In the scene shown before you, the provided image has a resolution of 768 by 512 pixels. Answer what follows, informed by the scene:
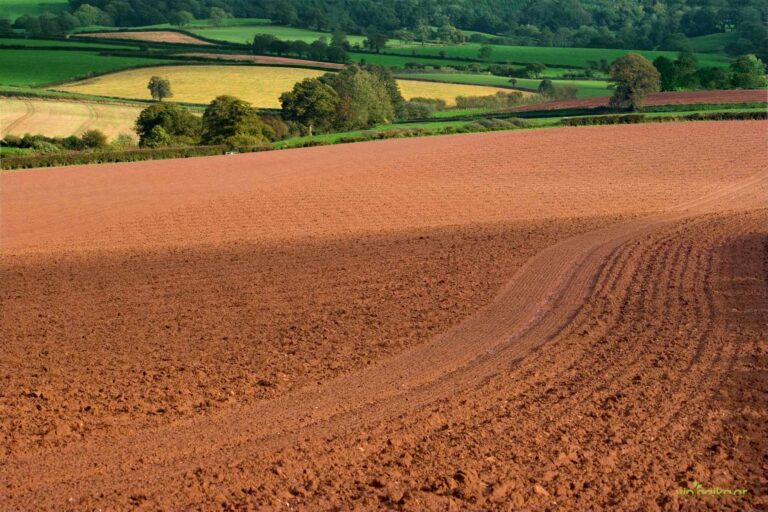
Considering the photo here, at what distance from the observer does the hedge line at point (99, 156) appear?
5681cm

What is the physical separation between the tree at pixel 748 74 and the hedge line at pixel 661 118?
24371 millimetres

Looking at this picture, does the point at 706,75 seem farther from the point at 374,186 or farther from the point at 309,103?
the point at 374,186

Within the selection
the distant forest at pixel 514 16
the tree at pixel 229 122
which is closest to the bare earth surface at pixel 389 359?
the tree at pixel 229 122

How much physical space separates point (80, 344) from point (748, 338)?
36.9ft

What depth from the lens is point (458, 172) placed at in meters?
47.9

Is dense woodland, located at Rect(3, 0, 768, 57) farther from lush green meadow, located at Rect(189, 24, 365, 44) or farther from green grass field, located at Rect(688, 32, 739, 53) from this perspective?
lush green meadow, located at Rect(189, 24, 365, 44)

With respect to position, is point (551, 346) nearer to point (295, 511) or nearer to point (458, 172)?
point (295, 511)

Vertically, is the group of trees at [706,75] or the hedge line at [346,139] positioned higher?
the group of trees at [706,75]

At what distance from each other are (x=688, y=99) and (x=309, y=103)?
100 feet

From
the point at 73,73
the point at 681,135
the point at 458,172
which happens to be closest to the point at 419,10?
the point at 73,73

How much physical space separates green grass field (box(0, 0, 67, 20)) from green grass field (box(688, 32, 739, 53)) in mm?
92602

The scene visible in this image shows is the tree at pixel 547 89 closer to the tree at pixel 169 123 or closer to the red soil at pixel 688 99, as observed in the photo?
the red soil at pixel 688 99

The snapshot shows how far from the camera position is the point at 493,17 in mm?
176125

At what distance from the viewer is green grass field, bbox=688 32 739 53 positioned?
12793cm
